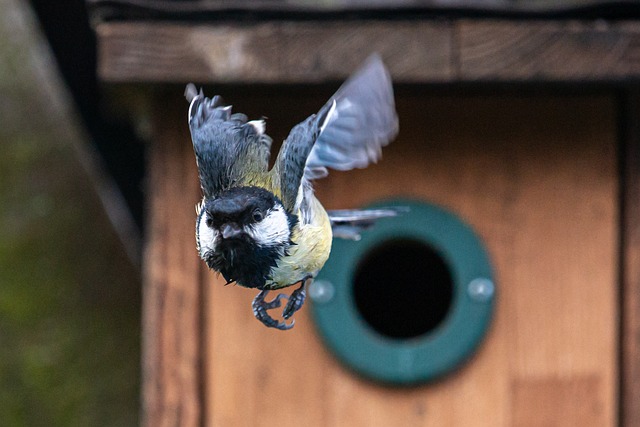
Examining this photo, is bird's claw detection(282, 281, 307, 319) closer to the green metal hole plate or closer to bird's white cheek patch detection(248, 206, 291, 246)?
bird's white cheek patch detection(248, 206, 291, 246)

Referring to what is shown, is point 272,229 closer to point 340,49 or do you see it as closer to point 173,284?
point 340,49

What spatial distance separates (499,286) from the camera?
153 cm

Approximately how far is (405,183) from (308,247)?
59cm

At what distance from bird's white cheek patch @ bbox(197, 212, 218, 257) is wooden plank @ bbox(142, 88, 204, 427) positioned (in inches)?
23.5

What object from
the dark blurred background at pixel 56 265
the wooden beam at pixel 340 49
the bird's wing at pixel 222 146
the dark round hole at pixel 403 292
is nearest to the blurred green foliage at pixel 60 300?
the dark blurred background at pixel 56 265

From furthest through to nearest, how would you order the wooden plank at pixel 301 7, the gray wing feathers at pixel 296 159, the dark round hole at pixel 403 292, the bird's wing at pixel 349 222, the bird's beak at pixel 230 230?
the dark round hole at pixel 403 292
the wooden plank at pixel 301 7
the bird's wing at pixel 349 222
the gray wing feathers at pixel 296 159
the bird's beak at pixel 230 230

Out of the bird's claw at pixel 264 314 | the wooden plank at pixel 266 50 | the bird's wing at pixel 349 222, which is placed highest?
the wooden plank at pixel 266 50

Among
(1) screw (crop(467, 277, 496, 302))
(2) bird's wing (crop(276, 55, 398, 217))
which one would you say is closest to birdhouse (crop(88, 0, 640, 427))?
(1) screw (crop(467, 277, 496, 302))

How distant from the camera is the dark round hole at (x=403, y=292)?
2100 millimetres

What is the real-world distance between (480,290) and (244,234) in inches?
27.9

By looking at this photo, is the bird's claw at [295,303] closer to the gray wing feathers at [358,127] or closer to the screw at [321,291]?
the gray wing feathers at [358,127]

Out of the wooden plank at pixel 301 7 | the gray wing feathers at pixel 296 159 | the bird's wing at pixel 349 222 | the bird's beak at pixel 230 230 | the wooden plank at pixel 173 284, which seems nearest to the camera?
the bird's beak at pixel 230 230

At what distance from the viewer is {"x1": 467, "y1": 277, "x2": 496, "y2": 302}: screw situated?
4.90 ft

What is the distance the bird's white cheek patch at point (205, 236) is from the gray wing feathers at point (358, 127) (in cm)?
20
